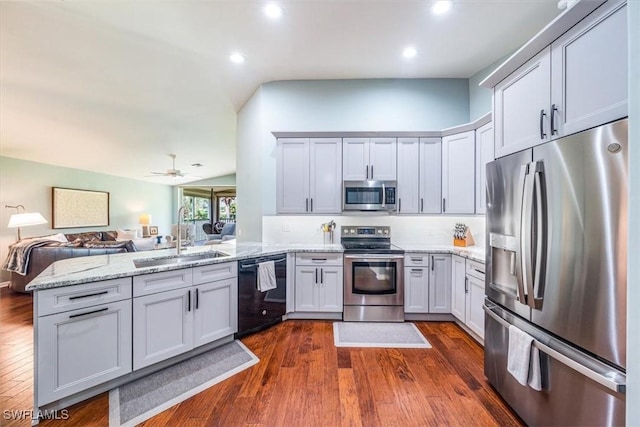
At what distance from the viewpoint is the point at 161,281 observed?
2.18 meters

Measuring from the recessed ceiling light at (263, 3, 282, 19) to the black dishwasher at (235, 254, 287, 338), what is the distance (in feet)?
8.17

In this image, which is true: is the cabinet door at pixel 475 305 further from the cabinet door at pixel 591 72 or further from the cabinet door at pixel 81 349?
the cabinet door at pixel 81 349

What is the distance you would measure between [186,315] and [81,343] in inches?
27.7

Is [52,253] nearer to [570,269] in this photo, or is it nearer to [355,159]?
[355,159]

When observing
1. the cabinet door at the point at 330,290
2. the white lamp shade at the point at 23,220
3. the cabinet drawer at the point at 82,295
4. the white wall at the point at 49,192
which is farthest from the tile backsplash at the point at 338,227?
the white wall at the point at 49,192

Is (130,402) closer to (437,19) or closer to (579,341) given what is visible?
(579,341)

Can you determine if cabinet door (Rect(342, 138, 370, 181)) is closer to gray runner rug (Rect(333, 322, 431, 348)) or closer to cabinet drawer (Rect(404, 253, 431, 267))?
cabinet drawer (Rect(404, 253, 431, 267))

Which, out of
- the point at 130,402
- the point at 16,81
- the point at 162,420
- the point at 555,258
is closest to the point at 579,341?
the point at 555,258

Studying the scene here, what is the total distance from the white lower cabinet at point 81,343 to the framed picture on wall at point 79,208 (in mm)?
6457

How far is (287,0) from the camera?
2303 mm

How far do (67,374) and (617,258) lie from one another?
3.24 metres

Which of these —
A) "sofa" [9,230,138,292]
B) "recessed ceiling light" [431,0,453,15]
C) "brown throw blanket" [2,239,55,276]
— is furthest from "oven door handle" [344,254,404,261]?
"brown throw blanket" [2,239,55,276]

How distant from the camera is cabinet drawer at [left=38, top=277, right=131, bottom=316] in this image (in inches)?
66.2

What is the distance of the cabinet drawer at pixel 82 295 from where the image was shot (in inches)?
66.2
